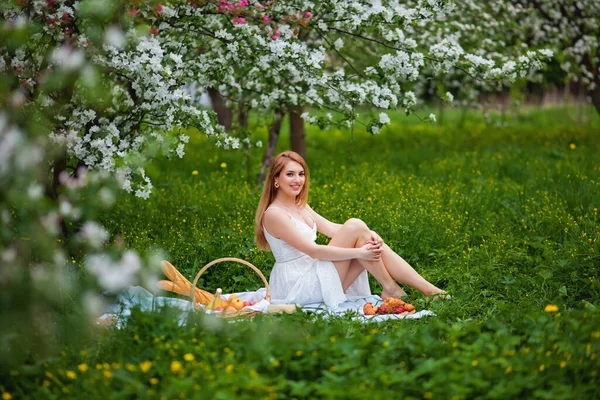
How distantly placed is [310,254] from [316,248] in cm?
7

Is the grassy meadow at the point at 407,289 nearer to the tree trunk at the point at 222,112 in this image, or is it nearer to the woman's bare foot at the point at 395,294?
the woman's bare foot at the point at 395,294

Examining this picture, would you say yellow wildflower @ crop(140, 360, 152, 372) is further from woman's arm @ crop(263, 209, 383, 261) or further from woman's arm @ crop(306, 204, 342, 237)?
woman's arm @ crop(306, 204, 342, 237)

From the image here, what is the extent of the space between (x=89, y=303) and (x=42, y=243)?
14.5 inches

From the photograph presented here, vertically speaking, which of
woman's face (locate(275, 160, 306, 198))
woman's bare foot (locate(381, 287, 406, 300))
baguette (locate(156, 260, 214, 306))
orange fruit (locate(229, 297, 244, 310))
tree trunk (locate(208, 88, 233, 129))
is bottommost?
woman's bare foot (locate(381, 287, 406, 300))

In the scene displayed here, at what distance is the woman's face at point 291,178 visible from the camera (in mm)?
5523

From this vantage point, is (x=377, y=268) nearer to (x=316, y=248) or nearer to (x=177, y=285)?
(x=316, y=248)

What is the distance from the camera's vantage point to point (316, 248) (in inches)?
213

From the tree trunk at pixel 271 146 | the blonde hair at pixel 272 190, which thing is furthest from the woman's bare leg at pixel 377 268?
the tree trunk at pixel 271 146

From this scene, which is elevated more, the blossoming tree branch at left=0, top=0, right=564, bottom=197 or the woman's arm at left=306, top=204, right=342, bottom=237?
the blossoming tree branch at left=0, top=0, right=564, bottom=197

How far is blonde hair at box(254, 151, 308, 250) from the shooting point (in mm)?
5543

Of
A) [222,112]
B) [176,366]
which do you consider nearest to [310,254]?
[176,366]

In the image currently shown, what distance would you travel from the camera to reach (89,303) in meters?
3.58

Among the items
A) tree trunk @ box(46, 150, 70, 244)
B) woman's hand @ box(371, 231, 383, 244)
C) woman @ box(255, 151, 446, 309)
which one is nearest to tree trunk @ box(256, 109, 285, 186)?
tree trunk @ box(46, 150, 70, 244)

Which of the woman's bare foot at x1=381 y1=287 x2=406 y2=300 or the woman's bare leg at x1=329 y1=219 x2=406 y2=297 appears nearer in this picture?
the woman's bare leg at x1=329 y1=219 x2=406 y2=297
